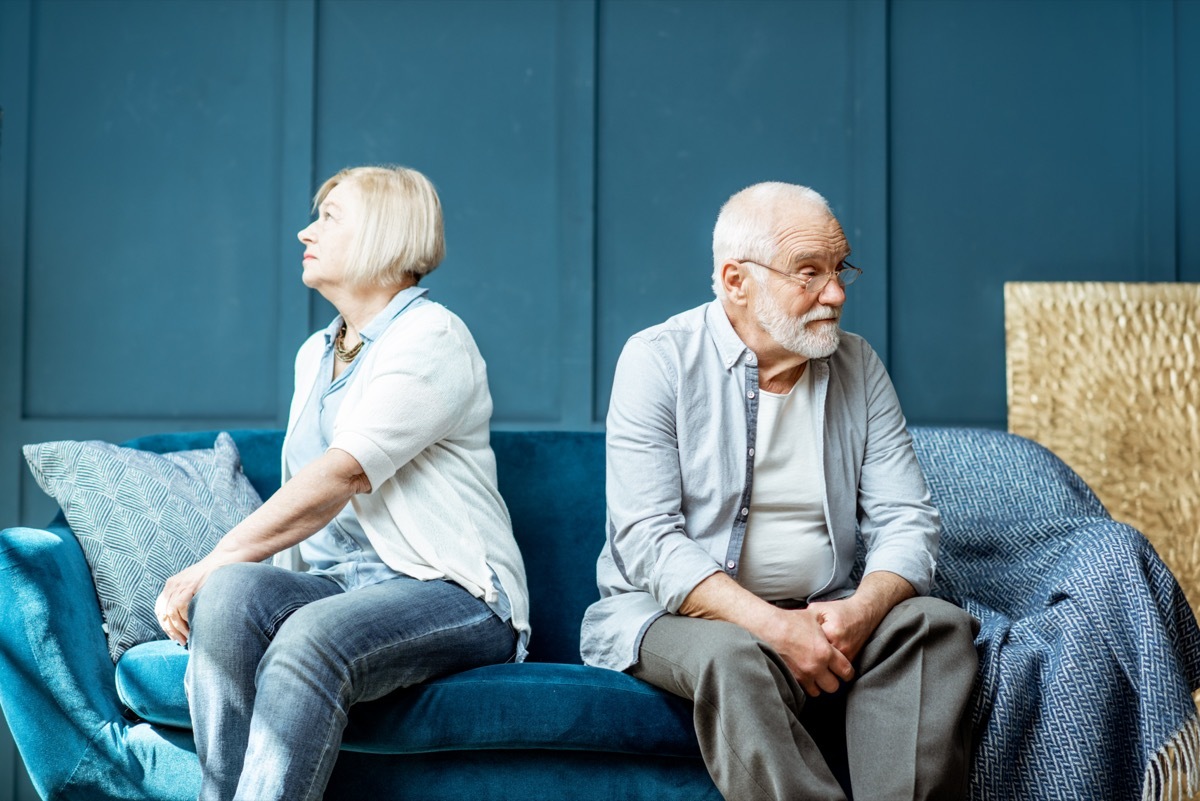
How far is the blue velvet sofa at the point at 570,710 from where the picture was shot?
72.5 inches

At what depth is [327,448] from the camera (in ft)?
6.94

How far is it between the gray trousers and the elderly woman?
410 mm

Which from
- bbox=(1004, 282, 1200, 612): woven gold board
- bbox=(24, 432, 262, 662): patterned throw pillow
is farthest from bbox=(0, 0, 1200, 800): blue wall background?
bbox=(24, 432, 262, 662): patterned throw pillow

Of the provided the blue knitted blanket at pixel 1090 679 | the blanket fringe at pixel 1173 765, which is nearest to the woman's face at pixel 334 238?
the blue knitted blanket at pixel 1090 679

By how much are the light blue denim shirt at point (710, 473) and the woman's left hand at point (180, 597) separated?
2.31ft

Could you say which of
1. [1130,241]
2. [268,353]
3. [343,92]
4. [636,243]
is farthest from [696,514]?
[1130,241]

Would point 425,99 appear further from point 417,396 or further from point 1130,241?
point 1130,241

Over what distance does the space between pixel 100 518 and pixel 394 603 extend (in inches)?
29.1

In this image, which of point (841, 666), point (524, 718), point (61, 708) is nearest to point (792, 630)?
point (841, 666)

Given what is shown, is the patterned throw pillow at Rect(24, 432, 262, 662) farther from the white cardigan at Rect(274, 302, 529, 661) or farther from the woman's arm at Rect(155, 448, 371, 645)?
the white cardigan at Rect(274, 302, 529, 661)

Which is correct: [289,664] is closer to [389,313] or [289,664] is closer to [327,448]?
[327,448]

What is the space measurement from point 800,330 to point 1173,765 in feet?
3.13

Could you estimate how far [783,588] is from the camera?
2096mm

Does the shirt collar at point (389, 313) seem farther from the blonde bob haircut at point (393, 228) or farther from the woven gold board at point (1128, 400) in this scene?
the woven gold board at point (1128, 400)
